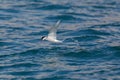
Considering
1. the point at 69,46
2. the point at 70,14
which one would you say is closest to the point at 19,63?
the point at 69,46

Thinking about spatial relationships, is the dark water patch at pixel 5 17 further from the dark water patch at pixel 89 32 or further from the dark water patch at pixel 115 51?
the dark water patch at pixel 115 51

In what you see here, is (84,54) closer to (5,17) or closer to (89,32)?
(89,32)

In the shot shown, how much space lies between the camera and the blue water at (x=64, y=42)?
14984mm

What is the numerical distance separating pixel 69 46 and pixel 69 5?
5971 millimetres

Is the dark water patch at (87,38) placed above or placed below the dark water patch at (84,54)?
above

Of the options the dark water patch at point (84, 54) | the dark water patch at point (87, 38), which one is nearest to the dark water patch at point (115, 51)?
the dark water patch at point (84, 54)

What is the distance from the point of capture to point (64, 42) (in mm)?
17703

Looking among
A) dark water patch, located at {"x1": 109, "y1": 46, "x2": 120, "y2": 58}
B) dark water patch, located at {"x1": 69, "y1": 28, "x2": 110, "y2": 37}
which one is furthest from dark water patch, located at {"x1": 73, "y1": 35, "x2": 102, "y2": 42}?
dark water patch, located at {"x1": 109, "y1": 46, "x2": 120, "y2": 58}

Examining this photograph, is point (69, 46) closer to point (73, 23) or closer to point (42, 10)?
point (73, 23)

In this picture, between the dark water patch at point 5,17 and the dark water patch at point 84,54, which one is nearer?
the dark water patch at point 84,54

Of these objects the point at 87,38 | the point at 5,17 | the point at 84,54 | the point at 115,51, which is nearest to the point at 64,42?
the point at 87,38

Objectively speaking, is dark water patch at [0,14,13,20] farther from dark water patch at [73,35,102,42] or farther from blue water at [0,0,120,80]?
dark water patch at [73,35,102,42]

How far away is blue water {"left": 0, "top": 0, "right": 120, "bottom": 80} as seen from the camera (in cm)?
1498

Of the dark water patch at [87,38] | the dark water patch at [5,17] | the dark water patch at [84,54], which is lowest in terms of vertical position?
the dark water patch at [84,54]
